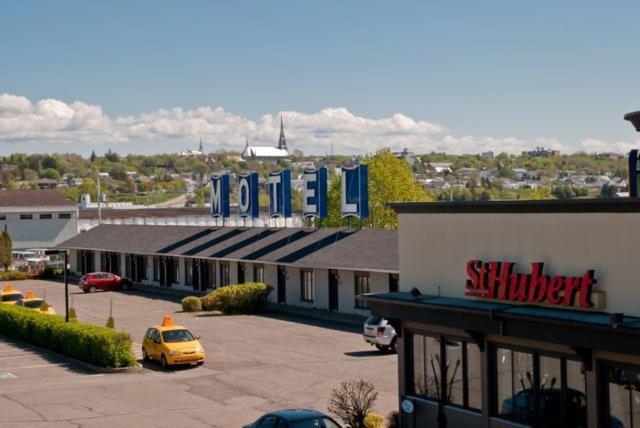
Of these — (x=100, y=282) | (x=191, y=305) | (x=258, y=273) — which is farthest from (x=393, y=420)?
(x=100, y=282)

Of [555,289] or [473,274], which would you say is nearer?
[555,289]

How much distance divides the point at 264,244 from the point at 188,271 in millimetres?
8902

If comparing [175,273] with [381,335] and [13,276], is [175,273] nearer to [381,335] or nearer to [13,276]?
[13,276]

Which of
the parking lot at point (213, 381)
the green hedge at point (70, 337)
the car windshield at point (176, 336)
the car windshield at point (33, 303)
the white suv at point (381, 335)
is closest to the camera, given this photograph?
the parking lot at point (213, 381)

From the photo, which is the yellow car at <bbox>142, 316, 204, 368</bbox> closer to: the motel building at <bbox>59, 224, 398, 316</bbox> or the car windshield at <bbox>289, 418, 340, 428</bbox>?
the motel building at <bbox>59, 224, 398, 316</bbox>

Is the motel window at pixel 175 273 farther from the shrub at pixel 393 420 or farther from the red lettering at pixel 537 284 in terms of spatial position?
the red lettering at pixel 537 284

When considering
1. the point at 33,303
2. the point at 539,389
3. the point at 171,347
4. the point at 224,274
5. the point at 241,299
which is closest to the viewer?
the point at 539,389

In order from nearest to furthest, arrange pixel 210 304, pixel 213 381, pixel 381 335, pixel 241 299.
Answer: pixel 213 381 < pixel 381 335 < pixel 241 299 < pixel 210 304

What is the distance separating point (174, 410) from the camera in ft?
87.5

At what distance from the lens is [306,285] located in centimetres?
5069

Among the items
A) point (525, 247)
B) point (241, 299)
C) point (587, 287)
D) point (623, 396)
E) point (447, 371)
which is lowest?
point (241, 299)

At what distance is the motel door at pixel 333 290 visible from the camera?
48.1 metres

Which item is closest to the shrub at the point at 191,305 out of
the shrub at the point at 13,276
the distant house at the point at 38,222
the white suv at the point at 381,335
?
the white suv at the point at 381,335

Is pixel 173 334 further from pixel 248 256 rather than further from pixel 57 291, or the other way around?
pixel 57 291
